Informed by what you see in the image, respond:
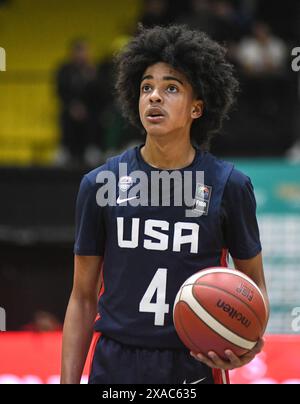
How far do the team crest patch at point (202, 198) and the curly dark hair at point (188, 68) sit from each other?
44cm

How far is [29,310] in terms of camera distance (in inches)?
521

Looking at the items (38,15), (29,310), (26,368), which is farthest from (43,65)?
(26,368)

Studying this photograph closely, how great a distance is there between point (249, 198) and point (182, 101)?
56 centimetres

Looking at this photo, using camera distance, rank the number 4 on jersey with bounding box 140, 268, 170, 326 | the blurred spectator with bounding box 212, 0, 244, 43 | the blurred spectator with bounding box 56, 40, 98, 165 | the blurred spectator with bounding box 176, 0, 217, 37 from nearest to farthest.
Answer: the number 4 on jersey with bounding box 140, 268, 170, 326 → the blurred spectator with bounding box 56, 40, 98, 165 → the blurred spectator with bounding box 176, 0, 217, 37 → the blurred spectator with bounding box 212, 0, 244, 43

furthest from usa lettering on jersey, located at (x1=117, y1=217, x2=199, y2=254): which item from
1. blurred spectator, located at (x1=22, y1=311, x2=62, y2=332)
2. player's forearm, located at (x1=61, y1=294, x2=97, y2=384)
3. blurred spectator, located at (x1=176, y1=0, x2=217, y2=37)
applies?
blurred spectator, located at (x1=176, y1=0, x2=217, y2=37)

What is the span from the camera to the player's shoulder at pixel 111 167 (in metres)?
4.73

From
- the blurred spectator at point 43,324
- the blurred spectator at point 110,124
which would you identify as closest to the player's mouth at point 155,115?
the blurred spectator at point 43,324

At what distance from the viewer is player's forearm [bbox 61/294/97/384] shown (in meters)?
4.71

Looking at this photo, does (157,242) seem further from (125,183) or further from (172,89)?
(172,89)

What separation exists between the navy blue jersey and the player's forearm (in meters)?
0.12

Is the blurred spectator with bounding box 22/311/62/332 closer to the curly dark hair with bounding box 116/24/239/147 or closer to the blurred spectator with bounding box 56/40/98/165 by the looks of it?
the blurred spectator with bounding box 56/40/98/165

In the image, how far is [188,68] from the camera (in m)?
4.74

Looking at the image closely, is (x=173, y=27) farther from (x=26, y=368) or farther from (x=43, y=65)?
(x=43, y=65)

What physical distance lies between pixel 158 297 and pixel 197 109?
96 cm
